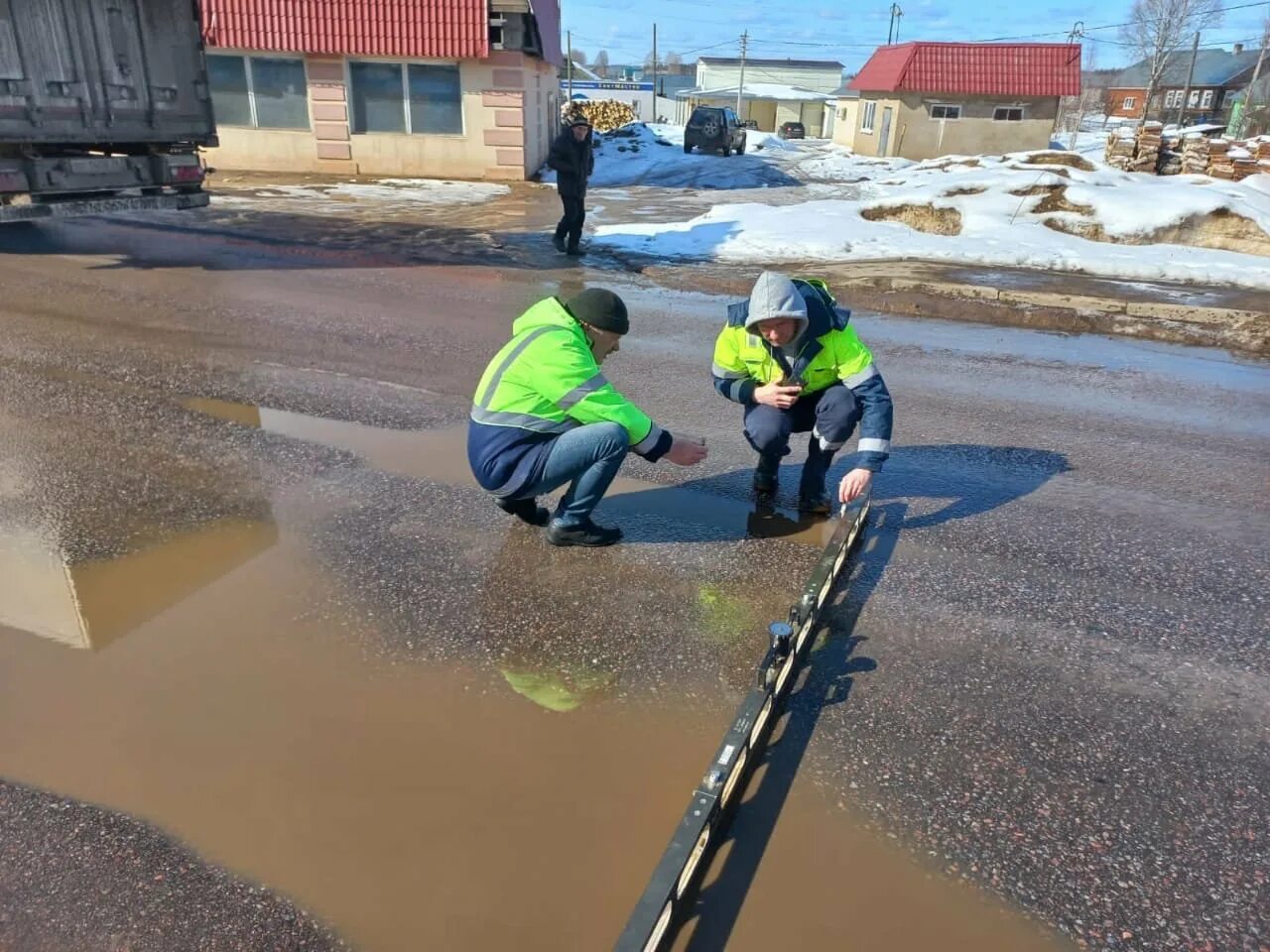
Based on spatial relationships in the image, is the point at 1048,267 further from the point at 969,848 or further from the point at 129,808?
the point at 129,808

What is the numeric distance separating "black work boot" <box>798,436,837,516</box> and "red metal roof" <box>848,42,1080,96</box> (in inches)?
1323

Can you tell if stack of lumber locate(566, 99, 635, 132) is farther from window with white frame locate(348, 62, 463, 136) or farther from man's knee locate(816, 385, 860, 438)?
man's knee locate(816, 385, 860, 438)

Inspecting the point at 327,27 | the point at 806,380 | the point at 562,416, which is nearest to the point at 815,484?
the point at 806,380

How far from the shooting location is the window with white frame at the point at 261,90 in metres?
19.0

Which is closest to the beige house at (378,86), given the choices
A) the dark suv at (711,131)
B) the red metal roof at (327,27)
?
the red metal roof at (327,27)

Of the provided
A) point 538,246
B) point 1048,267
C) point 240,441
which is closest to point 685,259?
point 538,246

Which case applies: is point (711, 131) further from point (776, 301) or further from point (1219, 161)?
point (776, 301)

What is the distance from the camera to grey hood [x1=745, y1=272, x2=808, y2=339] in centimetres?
346

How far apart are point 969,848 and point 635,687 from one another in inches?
44.4

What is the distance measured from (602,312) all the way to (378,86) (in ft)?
60.0

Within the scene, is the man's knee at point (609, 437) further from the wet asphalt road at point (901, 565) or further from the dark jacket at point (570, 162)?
the dark jacket at point (570, 162)

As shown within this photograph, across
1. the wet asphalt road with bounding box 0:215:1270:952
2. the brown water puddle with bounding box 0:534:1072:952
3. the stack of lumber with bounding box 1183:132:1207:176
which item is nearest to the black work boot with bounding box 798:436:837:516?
the wet asphalt road with bounding box 0:215:1270:952

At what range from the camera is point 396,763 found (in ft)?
8.48

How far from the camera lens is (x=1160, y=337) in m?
8.02
